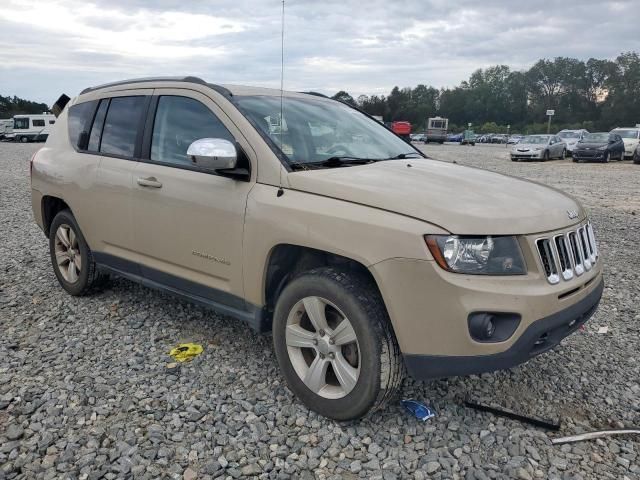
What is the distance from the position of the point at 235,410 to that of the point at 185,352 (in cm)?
87

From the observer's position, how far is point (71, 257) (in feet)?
15.5

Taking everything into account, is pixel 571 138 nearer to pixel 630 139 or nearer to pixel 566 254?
pixel 630 139

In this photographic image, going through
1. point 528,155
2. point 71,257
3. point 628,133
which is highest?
point 628,133

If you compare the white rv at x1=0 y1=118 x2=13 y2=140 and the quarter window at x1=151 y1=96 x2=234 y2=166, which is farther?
the white rv at x1=0 y1=118 x2=13 y2=140

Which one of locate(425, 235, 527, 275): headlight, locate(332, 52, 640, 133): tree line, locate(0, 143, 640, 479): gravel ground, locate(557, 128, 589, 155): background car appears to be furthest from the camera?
locate(332, 52, 640, 133): tree line

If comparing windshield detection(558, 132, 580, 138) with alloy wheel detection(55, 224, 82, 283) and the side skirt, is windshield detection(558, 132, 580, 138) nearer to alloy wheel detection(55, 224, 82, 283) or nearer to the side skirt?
alloy wheel detection(55, 224, 82, 283)

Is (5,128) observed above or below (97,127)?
below

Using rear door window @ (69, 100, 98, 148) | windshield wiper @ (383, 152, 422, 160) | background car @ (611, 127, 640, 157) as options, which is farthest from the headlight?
background car @ (611, 127, 640, 157)

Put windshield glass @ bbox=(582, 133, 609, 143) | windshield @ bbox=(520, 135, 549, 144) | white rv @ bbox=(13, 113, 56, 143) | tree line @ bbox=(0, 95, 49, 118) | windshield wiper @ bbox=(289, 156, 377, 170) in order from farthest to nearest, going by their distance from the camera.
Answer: tree line @ bbox=(0, 95, 49, 118) → white rv @ bbox=(13, 113, 56, 143) → windshield @ bbox=(520, 135, 549, 144) → windshield glass @ bbox=(582, 133, 609, 143) → windshield wiper @ bbox=(289, 156, 377, 170)

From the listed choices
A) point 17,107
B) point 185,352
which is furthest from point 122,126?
point 17,107

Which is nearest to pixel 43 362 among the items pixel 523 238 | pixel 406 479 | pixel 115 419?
pixel 115 419

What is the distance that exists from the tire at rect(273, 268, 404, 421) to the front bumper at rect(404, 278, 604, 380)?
167 mm

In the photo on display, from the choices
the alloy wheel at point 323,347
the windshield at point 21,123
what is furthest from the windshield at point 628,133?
the windshield at point 21,123

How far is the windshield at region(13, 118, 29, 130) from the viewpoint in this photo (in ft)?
135
